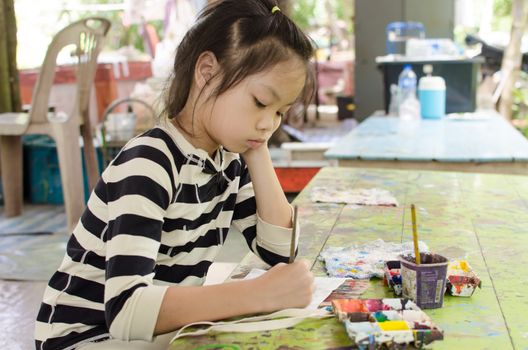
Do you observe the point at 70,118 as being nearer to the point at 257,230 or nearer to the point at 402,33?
the point at 257,230

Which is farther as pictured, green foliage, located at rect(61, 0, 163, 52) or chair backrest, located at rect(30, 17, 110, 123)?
green foliage, located at rect(61, 0, 163, 52)

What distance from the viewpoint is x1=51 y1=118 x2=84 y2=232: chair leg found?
393 centimetres

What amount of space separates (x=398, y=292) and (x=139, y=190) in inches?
19.0

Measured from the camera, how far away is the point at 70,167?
394 centimetres

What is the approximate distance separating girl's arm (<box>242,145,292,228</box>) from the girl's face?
0.61ft

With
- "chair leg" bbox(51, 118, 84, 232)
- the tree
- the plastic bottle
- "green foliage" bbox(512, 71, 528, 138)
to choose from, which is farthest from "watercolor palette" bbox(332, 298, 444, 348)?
"green foliage" bbox(512, 71, 528, 138)

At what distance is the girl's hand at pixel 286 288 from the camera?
3.47ft

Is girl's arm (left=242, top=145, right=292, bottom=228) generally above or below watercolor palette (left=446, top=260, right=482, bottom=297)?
above

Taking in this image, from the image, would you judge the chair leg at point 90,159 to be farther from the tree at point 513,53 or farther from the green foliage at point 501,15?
the green foliage at point 501,15

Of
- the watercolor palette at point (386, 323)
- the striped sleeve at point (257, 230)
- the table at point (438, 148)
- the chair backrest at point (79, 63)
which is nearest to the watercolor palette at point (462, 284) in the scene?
the watercolor palette at point (386, 323)

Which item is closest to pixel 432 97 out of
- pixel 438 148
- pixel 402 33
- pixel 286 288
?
pixel 438 148

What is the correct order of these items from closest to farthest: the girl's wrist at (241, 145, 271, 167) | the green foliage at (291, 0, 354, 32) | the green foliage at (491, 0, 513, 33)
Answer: the girl's wrist at (241, 145, 271, 167) < the green foliage at (491, 0, 513, 33) < the green foliage at (291, 0, 354, 32)

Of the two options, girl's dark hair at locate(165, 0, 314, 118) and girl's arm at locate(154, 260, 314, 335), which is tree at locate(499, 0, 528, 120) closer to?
girl's dark hair at locate(165, 0, 314, 118)

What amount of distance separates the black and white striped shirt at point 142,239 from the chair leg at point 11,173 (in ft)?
11.3
